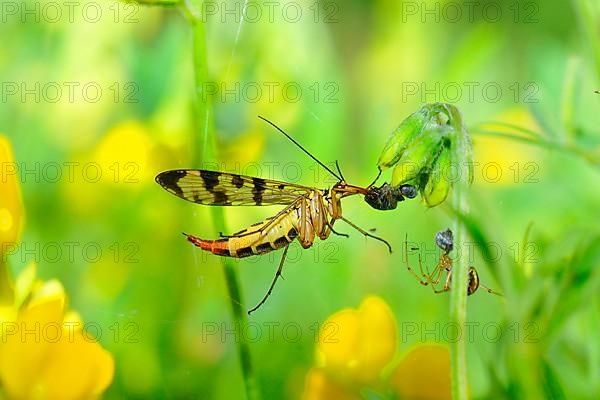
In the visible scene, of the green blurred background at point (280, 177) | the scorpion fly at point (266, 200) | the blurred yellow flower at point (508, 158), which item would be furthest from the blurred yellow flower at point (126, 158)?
the scorpion fly at point (266, 200)

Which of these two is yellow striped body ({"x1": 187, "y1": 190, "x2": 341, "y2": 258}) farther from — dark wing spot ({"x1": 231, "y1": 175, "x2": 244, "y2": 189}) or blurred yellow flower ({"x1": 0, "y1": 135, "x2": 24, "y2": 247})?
blurred yellow flower ({"x1": 0, "y1": 135, "x2": 24, "y2": 247})

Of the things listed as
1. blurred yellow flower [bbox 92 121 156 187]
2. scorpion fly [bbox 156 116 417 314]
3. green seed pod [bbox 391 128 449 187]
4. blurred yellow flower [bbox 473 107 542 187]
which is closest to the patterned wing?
scorpion fly [bbox 156 116 417 314]

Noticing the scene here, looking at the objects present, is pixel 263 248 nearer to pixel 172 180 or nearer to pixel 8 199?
pixel 172 180

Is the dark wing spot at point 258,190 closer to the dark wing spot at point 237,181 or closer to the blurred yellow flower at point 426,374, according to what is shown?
the dark wing spot at point 237,181

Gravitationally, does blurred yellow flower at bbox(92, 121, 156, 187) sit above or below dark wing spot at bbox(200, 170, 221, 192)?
above

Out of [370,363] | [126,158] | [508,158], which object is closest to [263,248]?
[370,363]
